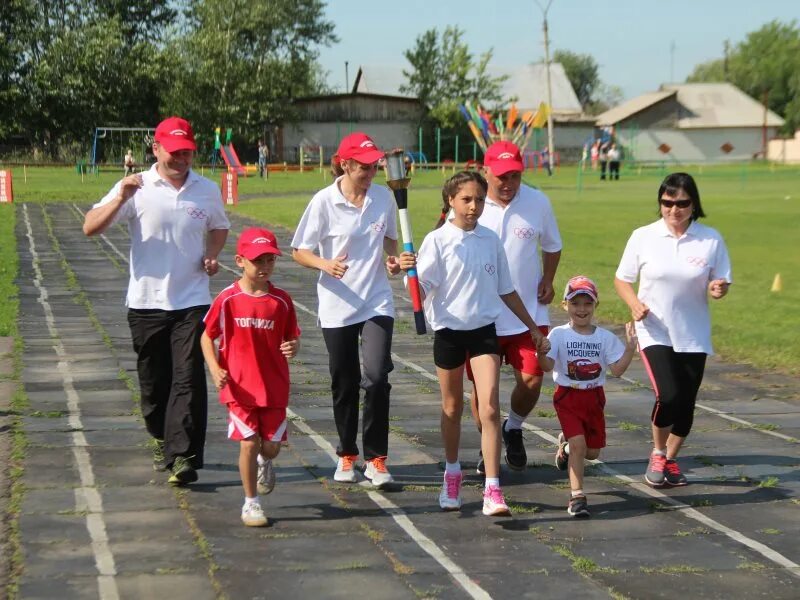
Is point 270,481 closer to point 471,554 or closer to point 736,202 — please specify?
point 471,554

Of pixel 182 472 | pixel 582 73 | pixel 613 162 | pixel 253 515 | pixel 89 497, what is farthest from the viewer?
pixel 582 73

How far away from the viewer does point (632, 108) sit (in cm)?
9706

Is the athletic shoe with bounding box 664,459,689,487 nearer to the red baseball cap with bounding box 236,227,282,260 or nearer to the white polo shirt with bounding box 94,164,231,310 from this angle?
the red baseball cap with bounding box 236,227,282,260

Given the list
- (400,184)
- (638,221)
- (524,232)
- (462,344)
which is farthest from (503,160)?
(638,221)

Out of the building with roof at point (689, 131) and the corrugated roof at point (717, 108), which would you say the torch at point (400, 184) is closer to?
the building with roof at point (689, 131)

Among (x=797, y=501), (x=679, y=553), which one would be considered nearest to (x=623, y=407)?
(x=797, y=501)

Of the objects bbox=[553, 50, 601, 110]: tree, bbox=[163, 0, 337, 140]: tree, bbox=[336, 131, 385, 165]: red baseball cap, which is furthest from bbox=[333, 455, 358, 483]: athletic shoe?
bbox=[553, 50, 601, 110]: tree

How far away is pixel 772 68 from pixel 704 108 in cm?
2831

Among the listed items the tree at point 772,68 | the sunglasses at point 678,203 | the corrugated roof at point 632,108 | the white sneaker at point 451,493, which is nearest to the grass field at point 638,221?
the sunglasses at point 678,203

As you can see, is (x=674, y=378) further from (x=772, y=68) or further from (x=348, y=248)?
(x=772, y=68)

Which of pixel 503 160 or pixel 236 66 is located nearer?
pixel 503 160

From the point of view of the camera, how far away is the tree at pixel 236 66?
69.9 meters

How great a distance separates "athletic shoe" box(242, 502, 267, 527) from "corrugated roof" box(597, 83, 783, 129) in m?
90.1

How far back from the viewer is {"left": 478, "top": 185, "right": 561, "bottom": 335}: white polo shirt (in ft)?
23.4
